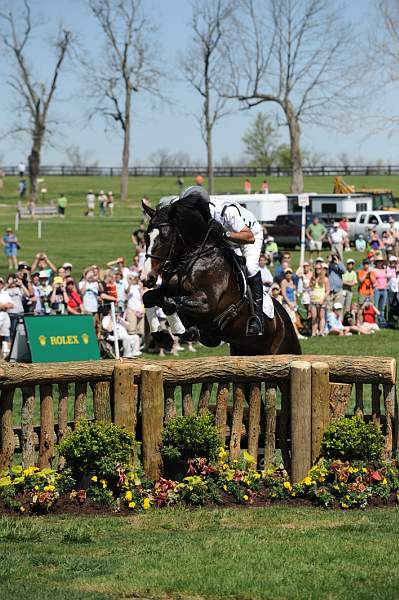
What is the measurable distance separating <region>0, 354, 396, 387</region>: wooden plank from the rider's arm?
1.62 m

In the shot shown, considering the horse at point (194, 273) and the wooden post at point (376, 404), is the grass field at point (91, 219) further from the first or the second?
the wooden post at point (376, 404)

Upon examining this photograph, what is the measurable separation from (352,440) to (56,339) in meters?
10.0

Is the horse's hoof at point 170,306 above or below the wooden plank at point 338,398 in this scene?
above

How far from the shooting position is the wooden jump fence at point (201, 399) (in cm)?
878

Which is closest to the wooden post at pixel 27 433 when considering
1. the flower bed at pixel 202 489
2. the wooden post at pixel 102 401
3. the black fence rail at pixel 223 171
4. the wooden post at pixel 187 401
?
the flower bed at pixel 202 489

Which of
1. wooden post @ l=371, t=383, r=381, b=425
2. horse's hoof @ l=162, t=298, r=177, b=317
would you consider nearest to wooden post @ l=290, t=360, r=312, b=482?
wooden post @ l=371, t=383, r=381, b=425

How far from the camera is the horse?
33.2 ft

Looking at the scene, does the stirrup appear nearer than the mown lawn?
No

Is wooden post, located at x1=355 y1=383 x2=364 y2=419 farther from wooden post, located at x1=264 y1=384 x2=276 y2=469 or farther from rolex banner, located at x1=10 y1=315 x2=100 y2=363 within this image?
rolex banner, located at x1=10 y1=315 x2=100 y2=363

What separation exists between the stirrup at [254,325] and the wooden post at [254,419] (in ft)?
5.26

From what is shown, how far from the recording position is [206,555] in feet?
22.5

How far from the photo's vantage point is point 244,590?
6.16 meters

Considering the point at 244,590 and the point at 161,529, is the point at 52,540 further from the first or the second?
the point at 244,590

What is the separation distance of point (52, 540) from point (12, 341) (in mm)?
10769
